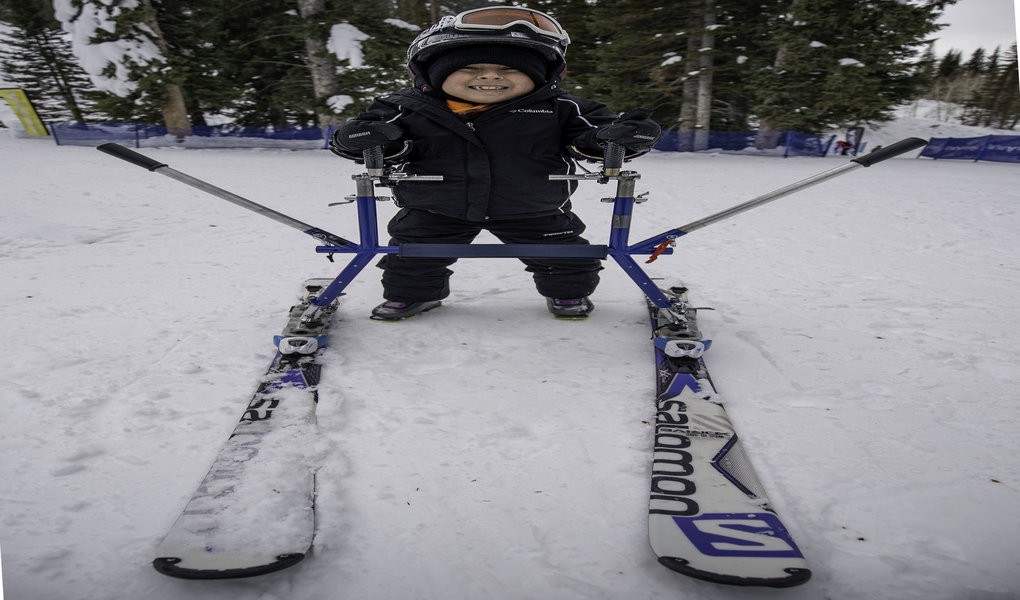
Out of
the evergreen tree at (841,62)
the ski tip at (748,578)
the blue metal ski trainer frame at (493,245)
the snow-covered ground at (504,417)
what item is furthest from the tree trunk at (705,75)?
the ski tip at (748,578)

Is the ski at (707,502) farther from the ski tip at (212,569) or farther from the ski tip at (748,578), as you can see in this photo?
the ski tip at (212,569)

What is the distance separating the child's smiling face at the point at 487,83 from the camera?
2404mm

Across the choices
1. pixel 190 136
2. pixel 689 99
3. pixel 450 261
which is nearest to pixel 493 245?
pixel 450 261

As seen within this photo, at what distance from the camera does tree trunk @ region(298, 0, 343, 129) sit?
12.2m

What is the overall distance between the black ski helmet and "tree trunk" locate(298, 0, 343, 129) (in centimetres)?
1151

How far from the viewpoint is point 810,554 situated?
4.64 feet

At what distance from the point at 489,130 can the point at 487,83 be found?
0.72ft

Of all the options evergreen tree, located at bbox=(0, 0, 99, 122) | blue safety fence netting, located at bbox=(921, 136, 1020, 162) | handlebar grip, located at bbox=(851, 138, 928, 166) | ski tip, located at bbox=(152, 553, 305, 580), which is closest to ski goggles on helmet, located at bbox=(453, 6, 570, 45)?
handlebar grip, located at bbox=(851, 138, 928, 166)

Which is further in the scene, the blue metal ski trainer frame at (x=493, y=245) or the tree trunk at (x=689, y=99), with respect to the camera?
the tree trunk at (x=689, y=99)

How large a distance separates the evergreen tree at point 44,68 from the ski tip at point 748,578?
85.4 feet

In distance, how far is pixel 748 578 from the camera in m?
1.29

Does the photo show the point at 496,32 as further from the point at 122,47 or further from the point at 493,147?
the point at 122,47

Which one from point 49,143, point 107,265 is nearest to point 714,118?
point 107,265

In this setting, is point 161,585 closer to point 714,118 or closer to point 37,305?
point 37,305
